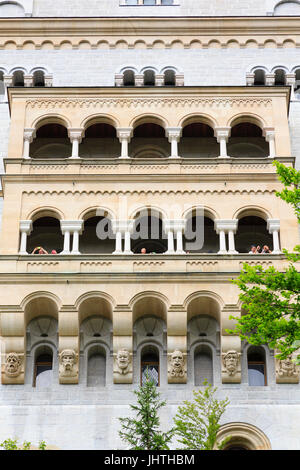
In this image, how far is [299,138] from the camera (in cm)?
3744

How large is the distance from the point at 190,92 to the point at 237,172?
364 centimetres

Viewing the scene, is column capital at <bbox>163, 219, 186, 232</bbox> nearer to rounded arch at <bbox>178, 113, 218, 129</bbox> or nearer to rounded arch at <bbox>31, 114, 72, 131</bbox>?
rounded arch at <bbox>178, 113, 218, 129</bbox>

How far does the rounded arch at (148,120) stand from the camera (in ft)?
119

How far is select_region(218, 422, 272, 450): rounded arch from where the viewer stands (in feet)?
103

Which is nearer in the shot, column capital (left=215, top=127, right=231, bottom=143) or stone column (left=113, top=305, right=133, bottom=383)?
stone column (left=113, top=305, right=133, bottom=383)

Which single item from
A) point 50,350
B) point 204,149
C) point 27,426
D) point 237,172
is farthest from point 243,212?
point 27,426

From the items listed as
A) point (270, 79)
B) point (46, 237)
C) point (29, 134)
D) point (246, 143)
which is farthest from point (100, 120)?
point (270, 79)

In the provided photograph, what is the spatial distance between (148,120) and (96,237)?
14.8ft

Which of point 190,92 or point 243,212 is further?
point 190,92

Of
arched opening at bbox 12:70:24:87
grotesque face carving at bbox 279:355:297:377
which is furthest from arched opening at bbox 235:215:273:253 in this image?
arched opening at bbox 12:70:24:87

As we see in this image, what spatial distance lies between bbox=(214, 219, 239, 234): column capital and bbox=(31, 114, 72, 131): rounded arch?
6.37 m

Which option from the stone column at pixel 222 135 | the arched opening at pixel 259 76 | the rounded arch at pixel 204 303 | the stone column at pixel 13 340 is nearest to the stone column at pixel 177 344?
the rounded arch at pixel 204 303
